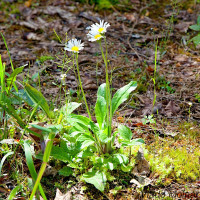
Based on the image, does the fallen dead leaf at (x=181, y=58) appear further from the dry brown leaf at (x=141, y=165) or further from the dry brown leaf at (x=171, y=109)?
the dry brown leaf at (x=141, y=165)

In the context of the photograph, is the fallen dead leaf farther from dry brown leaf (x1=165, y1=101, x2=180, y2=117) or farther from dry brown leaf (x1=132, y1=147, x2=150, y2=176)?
dry brown leaf (x1=132, y1=147, x2=150, y2=176)

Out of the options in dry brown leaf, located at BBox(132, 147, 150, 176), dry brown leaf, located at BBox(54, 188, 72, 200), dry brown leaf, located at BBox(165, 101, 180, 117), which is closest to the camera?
dry brown leaf, located at BBox(54, 188, 72, 200)

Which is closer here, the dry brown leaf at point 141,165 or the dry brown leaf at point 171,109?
the dry brown leaf at point 141,165

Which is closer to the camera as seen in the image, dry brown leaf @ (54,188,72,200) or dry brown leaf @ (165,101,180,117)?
dry brown leaf @ (54,188,72,200)

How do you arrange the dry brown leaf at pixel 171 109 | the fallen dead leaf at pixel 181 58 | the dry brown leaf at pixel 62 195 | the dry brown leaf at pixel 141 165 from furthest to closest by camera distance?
the fallen dead leaf at pixel 181 58
the dry brown leaf at pixel 171 109
the dry brown leaf at pixel 141 165
the dry brown leaf at pixel 62 195

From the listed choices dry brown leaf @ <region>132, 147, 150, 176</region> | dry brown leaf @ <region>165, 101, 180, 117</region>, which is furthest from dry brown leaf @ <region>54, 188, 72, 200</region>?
dry brown leaf @ <region>165, 101, 180, 117</region>

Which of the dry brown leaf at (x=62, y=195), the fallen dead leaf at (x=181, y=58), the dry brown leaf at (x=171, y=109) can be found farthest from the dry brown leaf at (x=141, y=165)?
the fallen dead leaf at (x=181, y=58)

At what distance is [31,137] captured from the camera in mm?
1853

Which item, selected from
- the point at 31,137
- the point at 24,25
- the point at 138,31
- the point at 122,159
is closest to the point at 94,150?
the point at 122,159

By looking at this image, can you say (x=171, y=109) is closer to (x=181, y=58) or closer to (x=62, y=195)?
(x=181, y=58)

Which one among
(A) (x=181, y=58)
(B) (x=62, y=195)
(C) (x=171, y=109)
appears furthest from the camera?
(A) (x=181, y=58)

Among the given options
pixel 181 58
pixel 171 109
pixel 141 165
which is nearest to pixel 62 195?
pixel 141 165

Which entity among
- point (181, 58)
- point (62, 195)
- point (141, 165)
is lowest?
point (62, 195)

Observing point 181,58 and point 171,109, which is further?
point 181,58
